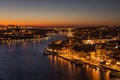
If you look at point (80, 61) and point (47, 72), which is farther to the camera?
point (80, 61)

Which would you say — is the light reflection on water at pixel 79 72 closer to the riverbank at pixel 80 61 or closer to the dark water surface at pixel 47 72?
the dark water surface at pixel 47 72

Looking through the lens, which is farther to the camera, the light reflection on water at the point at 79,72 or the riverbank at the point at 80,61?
the riverbank at the point at 80,61

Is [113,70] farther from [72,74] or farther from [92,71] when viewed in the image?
[72,74]

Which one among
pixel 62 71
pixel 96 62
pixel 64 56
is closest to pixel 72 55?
pixel 64 56

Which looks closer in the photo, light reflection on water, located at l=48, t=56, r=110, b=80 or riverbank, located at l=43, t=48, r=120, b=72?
light reflection on water, located at l=48, t=56, r=110, b=80

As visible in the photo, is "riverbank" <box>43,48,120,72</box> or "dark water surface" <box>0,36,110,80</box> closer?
"dark water surface" <box>0,36,110,80</box>

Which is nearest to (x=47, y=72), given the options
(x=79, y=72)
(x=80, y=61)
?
→ (x=79, y=72)

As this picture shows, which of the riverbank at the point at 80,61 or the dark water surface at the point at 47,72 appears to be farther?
the riverbank at the point at 80,61

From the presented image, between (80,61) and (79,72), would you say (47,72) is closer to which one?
(79,72)

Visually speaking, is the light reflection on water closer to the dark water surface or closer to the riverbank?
the dark water surface

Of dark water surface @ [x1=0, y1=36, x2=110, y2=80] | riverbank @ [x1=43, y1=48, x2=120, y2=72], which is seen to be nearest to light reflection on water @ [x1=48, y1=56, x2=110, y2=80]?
dark water surface @ [x1=0, y1=36, x2=110, y2=80]

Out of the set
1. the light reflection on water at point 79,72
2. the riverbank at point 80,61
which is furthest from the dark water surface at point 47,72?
the riverbank at point 80,61
